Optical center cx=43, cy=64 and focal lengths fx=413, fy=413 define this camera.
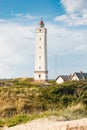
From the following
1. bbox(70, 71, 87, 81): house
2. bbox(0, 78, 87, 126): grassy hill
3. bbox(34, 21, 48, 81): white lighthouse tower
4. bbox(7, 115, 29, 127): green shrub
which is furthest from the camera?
bbox(34, 21, 48, 81): white lighthouse tower

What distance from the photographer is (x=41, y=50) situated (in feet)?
235

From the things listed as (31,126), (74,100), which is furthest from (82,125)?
(74,100)

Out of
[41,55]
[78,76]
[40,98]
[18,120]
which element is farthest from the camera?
[41,55]

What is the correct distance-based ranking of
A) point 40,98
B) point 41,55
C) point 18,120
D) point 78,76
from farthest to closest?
1. point 41,55
2. point 78,76
3. point 40,98
4. point 18,120

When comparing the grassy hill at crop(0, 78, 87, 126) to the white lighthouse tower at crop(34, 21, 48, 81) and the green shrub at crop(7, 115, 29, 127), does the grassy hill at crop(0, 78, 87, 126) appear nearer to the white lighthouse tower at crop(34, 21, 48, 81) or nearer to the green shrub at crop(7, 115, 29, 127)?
the white lighthouse tower at crop(34, 21, 48, 81)

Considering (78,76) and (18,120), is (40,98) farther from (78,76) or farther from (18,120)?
(18,120)

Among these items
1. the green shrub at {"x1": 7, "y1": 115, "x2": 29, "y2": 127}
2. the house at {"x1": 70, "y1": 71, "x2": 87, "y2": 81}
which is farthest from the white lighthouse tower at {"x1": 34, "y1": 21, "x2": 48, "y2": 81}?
the green shrub at {"x1": 7, "y1": 115, "x2": 29, "y2": 127}

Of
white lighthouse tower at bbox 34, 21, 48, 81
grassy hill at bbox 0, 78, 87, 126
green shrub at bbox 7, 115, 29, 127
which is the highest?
white lighthouse tower at bbox 34, 21, 48, 81

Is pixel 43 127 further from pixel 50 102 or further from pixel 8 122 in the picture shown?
pixel 50 102

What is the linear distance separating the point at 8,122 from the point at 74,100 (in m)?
31.1

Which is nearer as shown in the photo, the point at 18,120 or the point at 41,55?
the point at 18,120

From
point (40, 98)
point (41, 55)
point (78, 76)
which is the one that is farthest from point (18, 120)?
point (41, 55)

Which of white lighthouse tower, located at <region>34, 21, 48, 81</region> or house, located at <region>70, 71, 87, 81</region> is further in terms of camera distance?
white lighthouse tower, located at <region>34, 21, 48, 81</region>

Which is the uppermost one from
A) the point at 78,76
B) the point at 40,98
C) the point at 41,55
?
the point at 41,55
